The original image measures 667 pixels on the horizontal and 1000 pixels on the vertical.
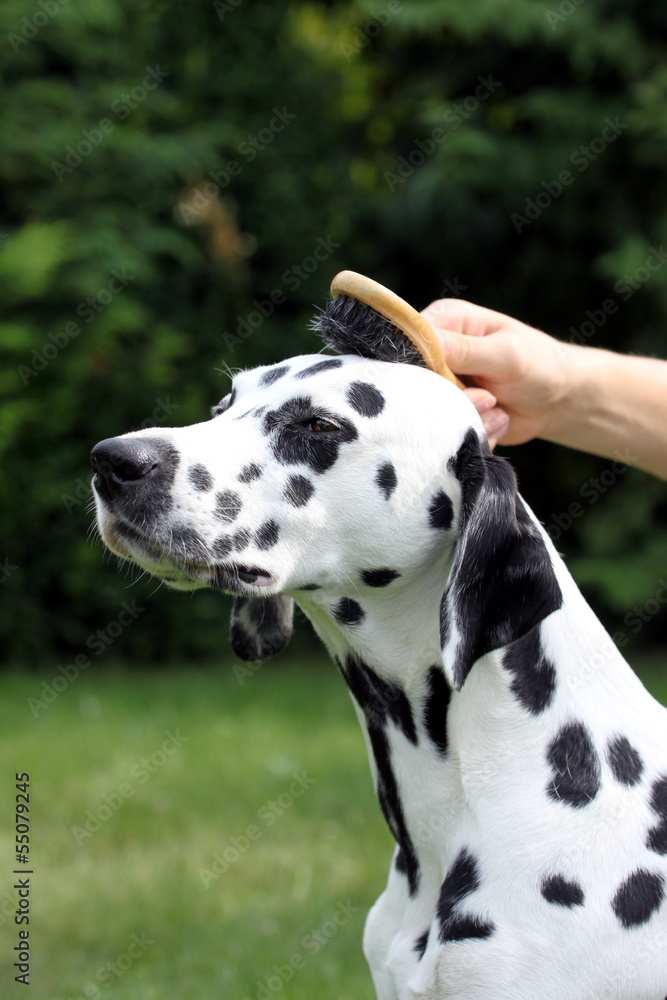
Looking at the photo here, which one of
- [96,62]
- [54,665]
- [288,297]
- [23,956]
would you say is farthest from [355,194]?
[23,956]

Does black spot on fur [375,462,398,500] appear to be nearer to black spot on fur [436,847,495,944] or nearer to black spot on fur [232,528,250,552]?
black spot on fur [232,528,250,552]

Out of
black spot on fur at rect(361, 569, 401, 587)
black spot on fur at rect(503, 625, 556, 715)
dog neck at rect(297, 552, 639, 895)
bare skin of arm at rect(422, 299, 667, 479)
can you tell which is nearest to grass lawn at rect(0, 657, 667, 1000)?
dog neck at rect(297, 552, 639, 895)

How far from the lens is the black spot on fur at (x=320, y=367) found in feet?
9.24

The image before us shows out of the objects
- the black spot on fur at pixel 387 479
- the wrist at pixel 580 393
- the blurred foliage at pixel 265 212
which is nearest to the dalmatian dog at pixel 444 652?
the black spot on fur at pixel 387 479

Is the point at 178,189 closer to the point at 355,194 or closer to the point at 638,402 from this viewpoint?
the point at 355,194

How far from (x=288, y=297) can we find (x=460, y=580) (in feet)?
28.8

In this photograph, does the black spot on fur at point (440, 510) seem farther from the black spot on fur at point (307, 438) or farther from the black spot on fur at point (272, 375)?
A: the black spot on fur at point (272, 375)

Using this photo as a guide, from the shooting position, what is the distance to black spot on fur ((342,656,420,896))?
110 inches

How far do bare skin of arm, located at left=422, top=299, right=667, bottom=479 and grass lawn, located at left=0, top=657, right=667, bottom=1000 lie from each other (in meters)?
2.38

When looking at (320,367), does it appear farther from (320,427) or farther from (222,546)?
(222,546)

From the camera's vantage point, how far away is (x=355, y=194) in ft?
36.9

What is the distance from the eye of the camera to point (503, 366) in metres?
3.48

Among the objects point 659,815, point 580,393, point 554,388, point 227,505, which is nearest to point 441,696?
point 659,815

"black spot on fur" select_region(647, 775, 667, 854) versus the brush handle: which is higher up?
the brush handle
